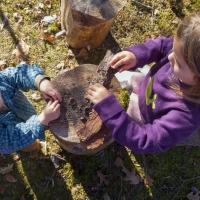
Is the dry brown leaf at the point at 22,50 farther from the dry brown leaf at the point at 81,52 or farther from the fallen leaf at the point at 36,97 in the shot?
the dry brown leaf at the point at 81,52

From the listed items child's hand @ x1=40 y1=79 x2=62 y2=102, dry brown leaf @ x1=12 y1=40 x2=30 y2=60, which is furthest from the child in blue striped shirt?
dry brown leaf @ x1=12 y1=40 x2=30 y2=60

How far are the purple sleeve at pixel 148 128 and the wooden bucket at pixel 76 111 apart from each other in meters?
0.19

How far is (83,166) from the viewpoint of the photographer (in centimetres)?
385

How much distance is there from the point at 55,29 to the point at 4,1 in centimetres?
95

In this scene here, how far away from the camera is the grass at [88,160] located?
12.3 feet

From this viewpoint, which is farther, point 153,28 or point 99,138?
point 153,28

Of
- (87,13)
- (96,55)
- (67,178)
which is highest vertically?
(87,13)

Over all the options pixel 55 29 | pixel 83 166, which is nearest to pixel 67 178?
pixel 83 166

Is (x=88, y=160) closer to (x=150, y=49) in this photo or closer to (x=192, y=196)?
(x=192, y=196)

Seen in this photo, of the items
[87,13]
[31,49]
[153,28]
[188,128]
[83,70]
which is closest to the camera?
[188,128]

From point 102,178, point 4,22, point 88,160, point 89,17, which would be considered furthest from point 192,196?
point 4,22

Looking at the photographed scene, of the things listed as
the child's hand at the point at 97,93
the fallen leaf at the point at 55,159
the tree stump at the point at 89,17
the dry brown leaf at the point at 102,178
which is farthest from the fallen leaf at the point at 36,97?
the child's hand at the point at 97,93

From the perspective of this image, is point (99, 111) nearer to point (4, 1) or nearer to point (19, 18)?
point (19, 18)

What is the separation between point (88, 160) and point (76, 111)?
1.32 m
